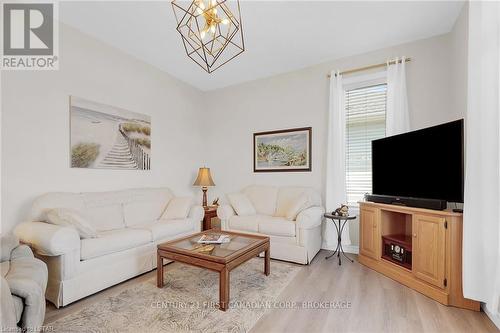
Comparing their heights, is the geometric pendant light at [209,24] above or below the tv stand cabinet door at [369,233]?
above

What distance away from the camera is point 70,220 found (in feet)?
7.38

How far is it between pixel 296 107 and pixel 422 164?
207 centimetres

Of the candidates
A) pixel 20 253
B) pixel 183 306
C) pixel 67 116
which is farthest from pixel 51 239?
pixel 67 116

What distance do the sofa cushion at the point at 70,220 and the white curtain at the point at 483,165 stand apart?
10.7ft

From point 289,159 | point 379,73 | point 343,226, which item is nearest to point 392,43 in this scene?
point 379,73

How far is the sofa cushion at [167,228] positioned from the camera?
2902 millimetres

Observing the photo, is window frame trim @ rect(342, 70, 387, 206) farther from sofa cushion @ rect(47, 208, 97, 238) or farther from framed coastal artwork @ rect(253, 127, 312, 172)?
sofa cushion @ rect(47, 208, 97, 238)

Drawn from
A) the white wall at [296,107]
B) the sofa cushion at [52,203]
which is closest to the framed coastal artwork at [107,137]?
the sofa cushion at [52,203]

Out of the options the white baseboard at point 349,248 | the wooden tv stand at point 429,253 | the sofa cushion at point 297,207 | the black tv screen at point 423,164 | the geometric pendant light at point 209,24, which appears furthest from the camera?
the white baseboard at point 349,248

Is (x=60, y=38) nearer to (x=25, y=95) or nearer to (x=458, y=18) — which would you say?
(x=25, y=95)

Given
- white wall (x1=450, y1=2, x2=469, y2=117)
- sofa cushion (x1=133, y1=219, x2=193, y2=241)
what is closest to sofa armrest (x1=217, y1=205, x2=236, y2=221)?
sofa cushion (x1=133, y1=219, x2=193, y2=241)

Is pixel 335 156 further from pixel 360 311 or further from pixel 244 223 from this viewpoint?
pixel 360 311

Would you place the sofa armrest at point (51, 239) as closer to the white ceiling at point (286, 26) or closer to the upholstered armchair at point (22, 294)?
the upholstered armchair at point (22, 294)

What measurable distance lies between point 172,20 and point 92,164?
196cm
